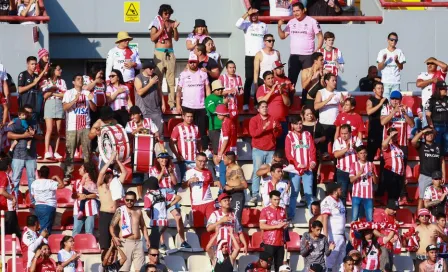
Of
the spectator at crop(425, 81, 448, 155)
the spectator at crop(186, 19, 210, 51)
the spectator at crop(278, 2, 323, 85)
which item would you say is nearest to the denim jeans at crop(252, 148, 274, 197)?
the spectator at crop(278, 2, 323, 85)

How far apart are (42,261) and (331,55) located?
7.48m

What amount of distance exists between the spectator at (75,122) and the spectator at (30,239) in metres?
2.03

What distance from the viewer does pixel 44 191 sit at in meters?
25.4

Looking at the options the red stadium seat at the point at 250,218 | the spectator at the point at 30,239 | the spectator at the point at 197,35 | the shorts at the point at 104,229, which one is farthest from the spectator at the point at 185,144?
the spectator at the point at 30,239

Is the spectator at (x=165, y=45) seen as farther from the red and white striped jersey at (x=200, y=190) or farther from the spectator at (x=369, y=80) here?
the spectator at (x=369, y=80)

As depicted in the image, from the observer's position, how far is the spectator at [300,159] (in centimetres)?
2630

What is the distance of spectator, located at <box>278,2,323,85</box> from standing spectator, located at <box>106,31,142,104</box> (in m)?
2.76

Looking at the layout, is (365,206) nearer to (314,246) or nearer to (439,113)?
(314,246)

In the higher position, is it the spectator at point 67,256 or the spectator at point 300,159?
the spectator at point 300,159

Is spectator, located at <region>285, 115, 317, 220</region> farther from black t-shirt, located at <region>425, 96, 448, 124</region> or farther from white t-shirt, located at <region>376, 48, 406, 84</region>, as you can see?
white t-shirt, located at <region>376, 48, 406, 84</region>

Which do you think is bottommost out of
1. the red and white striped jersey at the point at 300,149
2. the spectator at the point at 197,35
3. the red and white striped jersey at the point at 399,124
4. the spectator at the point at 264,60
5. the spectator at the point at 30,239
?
the spectator at the point at 30,239

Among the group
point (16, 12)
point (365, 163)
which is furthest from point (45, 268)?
point (16, 12)

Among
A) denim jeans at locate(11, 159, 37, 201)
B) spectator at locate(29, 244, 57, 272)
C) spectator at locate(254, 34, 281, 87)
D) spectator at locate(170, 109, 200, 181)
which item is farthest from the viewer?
spectator at locate(254, 34, 281, 87)

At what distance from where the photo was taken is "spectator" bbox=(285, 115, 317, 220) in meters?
26.3
